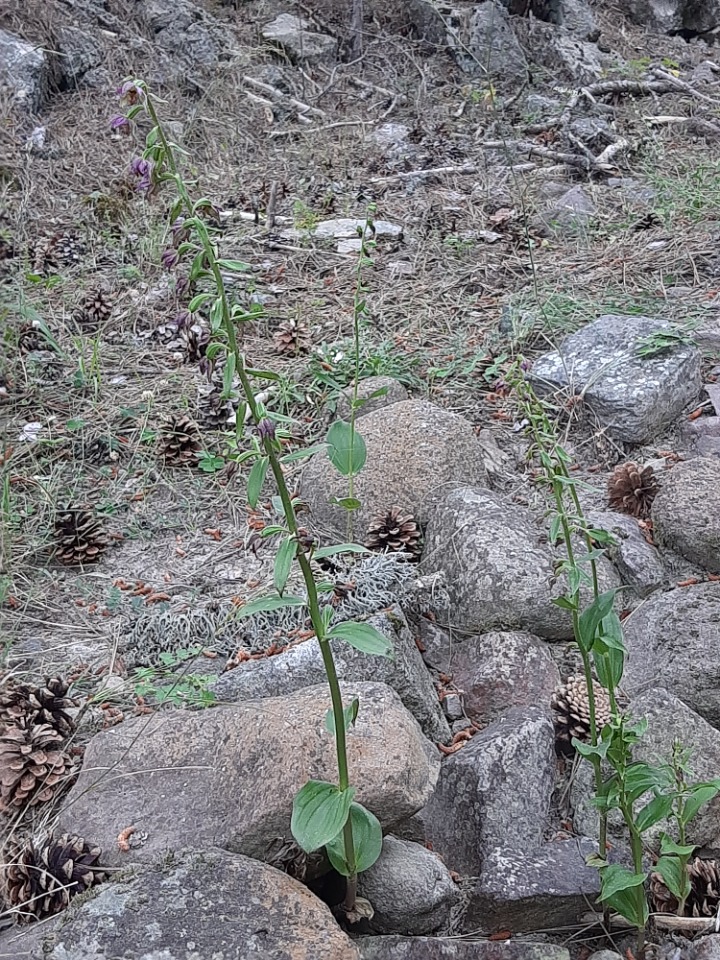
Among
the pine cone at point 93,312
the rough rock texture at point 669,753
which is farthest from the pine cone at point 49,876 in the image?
the pine cone at point 93,312

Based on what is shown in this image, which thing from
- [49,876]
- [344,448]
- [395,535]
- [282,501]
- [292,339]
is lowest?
[292,339]

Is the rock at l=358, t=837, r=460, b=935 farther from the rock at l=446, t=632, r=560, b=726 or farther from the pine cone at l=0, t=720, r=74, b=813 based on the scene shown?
the pine cone at l=0, t=720, r=74, b=813

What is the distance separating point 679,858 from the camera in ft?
5.66

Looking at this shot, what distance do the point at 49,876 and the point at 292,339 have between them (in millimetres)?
2771

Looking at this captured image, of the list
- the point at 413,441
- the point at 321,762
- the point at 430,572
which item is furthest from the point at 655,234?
the point at 321,762

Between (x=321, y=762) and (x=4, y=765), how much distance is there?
0.83 metres

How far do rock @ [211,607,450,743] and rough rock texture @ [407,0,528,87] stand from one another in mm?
6709

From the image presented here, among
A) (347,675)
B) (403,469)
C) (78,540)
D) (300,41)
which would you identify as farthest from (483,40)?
(347,675)

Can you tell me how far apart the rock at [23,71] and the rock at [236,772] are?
5707 mm

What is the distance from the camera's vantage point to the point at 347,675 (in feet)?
7.52

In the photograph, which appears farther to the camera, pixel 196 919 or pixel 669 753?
pixel 669 753

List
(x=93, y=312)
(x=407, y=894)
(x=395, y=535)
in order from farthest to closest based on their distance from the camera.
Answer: (x=93, y=312) → (x=395, y=535) → (x=407, y=894)

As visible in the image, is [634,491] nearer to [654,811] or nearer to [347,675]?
[347,675]

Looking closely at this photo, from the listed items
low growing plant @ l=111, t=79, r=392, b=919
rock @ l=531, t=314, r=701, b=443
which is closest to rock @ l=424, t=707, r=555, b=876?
low growing plant @ l=111, t=79, r=392, b=919
